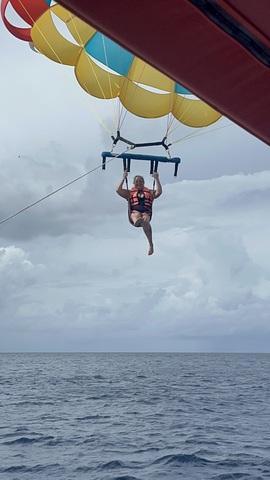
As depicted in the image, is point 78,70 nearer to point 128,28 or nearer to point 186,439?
point 128,28

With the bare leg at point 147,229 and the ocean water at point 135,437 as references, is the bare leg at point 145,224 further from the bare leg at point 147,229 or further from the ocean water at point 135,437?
the ocean water at point 135,437

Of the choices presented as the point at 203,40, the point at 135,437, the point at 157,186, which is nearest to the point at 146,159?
the point at 157,186

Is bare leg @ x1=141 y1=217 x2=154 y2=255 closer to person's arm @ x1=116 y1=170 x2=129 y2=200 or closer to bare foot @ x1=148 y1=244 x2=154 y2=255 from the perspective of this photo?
bare foot @ x1=148 y1=244 x2=154 y2=255

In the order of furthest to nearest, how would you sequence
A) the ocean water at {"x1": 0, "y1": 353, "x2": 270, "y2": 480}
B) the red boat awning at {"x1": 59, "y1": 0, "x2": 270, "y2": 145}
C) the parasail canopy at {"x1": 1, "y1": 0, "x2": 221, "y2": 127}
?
the ocean water at {"x1": 0, "y1": 353, "x2": 270, "y2": 480}
the parasail canopy at {"x1": 1, "y1": 0, "x2": 221, "y2": 127}
the red boat awning at {"x1": 59, "y1": 0, "x2": 270, "y2": 145}

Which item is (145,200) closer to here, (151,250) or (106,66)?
(151,250)

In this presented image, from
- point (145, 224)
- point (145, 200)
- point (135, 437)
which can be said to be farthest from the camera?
point (135, 437)

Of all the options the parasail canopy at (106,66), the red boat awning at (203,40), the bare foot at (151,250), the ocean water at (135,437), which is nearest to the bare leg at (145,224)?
the bare foot at (151,250)

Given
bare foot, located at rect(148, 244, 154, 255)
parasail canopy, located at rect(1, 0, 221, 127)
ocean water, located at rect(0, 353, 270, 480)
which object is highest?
parasail canopy, located at rect(1, 0, 221, 127)

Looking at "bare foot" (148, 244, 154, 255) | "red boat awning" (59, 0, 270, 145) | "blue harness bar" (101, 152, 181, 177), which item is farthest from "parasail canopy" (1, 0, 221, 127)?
"red boat awning" (59, 0, 270, 145)

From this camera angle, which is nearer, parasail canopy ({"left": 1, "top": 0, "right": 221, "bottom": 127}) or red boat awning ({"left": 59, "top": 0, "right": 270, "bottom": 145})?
red boat awning ({"left": 59, "top": 0, "right": 270, "bottom": 145})

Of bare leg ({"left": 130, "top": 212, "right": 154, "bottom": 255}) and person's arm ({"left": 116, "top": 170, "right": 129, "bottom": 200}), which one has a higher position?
person's arm ({"left": 116, "top": 170, "right": 129, "bottom": 200})

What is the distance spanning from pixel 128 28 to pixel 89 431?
17.4 meters

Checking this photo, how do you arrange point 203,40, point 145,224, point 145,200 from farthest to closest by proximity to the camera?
point 145,200 < point 145,224 < point 203,40

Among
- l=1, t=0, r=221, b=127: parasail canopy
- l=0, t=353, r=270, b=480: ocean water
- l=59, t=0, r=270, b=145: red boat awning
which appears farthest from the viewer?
l=0, t=353, r=270, b=480: ocean water
